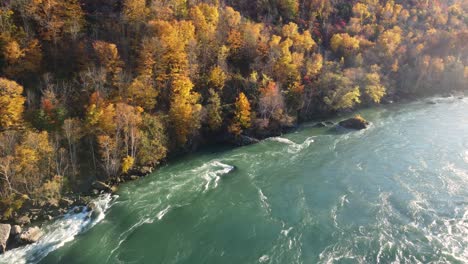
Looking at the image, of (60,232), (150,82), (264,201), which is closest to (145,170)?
(60,232)

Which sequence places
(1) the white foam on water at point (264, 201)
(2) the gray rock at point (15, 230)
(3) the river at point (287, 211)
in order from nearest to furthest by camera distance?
(3) the river at point (287, 211) → (2) the gray rock at point (15, 230) → (1) the white foam on water at point (264, 201)

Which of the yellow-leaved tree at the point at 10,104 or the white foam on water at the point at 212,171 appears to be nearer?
the yellow-leaved tree at the point at 10,104

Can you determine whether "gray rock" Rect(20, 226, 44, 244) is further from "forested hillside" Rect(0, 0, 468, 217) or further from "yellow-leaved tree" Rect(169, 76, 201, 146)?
"yellow-leaved tree" Rect(169, 76, 201, 146)

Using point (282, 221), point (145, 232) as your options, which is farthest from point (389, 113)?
point (145, 232)

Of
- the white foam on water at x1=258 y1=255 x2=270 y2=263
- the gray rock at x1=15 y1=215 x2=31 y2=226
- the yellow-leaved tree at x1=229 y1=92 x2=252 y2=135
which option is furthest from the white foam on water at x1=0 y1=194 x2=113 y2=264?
the yellow-leaved tree at x1=229 y1=92 x2=252 y2=135

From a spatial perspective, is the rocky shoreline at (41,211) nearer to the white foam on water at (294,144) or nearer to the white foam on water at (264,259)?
the white foam on water at (264,259)

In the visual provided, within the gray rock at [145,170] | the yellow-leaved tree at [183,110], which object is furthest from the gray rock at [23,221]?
the yellow-leaved tree at [183,110]
